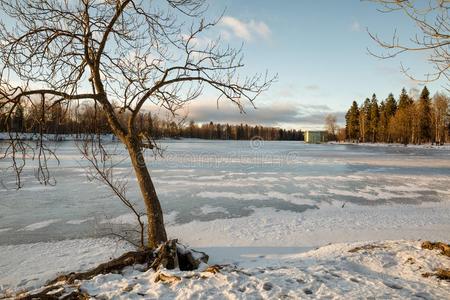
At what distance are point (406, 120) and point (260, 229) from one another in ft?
204

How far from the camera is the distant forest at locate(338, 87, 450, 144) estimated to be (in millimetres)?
56656

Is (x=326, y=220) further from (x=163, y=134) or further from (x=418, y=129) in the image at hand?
(x=418, y=129)

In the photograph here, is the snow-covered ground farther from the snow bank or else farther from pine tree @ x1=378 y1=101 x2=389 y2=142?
pine tree @ x1=378 y1=101 x2=389 y2=142

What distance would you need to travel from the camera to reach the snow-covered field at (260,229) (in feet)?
13.0

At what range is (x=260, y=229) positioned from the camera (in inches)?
314

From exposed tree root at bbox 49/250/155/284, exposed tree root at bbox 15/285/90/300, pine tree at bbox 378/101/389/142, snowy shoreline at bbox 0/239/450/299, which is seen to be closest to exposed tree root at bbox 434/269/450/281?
snowy shoreline at bbox 0/239/450/299

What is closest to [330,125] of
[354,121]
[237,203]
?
[354,121]

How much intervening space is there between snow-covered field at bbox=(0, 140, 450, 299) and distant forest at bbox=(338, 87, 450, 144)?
163ft

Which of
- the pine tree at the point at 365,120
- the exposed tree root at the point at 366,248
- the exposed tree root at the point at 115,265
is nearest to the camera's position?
the exposed tree root at the point at 115,265

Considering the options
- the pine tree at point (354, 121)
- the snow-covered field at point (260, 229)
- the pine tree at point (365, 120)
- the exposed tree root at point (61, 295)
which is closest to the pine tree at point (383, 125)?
the pine tree at point (365, 120)

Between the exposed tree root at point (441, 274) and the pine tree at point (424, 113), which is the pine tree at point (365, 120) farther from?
the exposed tree root at point (441, 274)

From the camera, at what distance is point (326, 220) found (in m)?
8.80

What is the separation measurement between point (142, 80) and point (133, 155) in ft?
4.58

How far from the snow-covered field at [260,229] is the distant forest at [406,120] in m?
49.7
